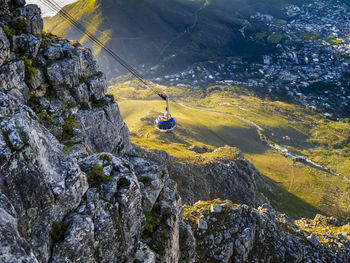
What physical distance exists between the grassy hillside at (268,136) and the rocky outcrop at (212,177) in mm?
3962

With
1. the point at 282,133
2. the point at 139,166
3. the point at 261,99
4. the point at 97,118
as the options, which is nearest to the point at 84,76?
the point at 97,118

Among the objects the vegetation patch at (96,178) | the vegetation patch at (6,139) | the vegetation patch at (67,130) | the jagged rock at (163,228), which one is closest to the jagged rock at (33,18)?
the vegetation patch at (67,130)

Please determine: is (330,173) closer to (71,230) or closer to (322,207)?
(322,207)

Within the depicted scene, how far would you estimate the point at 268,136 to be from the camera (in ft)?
380

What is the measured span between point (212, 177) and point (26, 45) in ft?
147

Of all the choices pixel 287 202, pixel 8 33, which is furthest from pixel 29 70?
pixel 287 202

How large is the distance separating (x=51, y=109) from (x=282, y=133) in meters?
122

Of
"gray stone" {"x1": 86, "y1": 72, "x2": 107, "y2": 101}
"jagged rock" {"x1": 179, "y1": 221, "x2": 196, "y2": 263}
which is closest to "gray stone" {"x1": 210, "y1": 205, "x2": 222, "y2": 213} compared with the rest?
"jagged rock" {"x1": 179, "y1": 221, "x2": 196, "y2": 263}

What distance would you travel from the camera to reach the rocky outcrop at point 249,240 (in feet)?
111

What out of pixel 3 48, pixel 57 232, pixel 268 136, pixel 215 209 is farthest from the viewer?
pixel 268 136

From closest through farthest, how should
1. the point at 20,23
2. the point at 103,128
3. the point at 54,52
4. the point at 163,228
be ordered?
the point at 163,228 → the point at 20,23 → the point at 54,52 → the point at 103,128

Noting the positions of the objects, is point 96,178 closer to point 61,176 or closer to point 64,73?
point 61,176

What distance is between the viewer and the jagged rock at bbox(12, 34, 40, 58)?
22.8 meters

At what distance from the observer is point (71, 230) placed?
39.4ft
